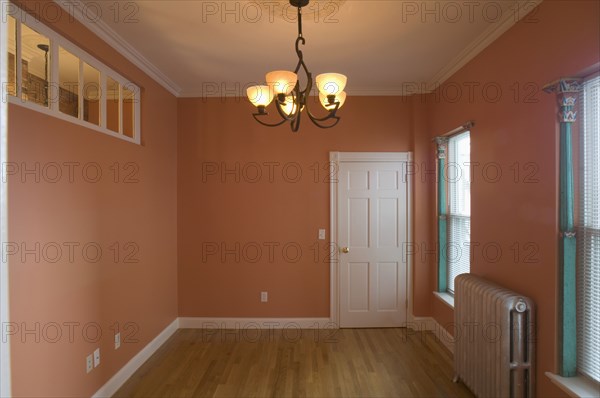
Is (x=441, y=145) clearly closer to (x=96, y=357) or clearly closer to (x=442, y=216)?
(x=442, y=216)

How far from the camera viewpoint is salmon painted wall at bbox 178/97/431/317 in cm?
392

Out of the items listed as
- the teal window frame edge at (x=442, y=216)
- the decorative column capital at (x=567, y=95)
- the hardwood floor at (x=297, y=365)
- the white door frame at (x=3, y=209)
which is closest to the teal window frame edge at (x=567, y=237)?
the decorative column capital at (x=567, y=95)

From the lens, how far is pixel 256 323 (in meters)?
3.92

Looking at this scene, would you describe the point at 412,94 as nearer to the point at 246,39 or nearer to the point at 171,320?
the point at 246,39

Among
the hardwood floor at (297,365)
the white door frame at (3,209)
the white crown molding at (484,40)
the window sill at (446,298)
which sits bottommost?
the hardwood floor at (297,365)

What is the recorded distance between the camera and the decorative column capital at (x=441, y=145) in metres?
3.46

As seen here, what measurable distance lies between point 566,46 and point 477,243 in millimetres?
1595

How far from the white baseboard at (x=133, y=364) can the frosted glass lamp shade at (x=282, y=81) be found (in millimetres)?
2608

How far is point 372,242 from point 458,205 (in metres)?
1.07

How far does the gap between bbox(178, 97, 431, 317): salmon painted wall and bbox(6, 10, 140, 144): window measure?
1.23 m

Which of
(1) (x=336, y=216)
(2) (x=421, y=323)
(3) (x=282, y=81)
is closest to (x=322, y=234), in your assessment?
(1) (x=336, y=216)

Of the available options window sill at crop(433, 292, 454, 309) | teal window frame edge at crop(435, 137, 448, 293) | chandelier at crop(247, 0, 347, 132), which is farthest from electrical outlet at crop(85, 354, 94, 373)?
teal window frame edge at crop(435, 137, 448, 293)

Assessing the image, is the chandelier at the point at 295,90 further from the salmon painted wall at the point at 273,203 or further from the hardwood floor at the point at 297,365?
the hardwood floor at the point at 297,365

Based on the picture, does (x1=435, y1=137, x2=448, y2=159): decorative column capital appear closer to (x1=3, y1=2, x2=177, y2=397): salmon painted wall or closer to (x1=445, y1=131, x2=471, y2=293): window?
(x1=445, y1=131, x2=471, y2=293): window
